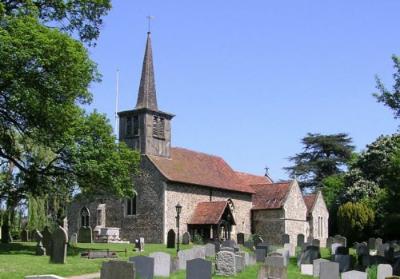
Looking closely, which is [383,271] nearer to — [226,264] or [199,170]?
[226,264]

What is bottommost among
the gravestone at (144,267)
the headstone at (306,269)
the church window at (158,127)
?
the headstone at (306,269)

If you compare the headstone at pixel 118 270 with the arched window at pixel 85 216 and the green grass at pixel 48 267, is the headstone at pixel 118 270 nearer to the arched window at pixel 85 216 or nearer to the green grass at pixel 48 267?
the green grass at pixel 48 267

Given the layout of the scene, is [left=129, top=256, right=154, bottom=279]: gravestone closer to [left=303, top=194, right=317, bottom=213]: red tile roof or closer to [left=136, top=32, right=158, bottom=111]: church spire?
[left=136, top=32, right=158, bottom=111]: church spire

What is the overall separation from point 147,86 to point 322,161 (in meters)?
32.4

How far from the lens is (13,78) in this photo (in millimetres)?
21312

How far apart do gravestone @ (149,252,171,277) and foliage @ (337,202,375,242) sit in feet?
86.8

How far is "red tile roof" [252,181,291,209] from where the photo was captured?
48.4 m

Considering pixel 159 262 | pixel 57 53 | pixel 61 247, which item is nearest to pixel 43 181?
pixel 61 247

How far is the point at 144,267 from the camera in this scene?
17547mm

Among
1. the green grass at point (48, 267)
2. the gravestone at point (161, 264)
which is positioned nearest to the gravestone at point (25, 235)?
the green grass at point (48, 267)

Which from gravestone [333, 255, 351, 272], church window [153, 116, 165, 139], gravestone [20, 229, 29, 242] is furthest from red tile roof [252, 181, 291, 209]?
gravestone [333, 255, 351, 272]

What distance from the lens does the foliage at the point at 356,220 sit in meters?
43.3

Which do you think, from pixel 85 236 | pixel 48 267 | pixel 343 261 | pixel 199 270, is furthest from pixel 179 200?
pixel 199 270

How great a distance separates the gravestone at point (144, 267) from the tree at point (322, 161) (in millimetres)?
55494
